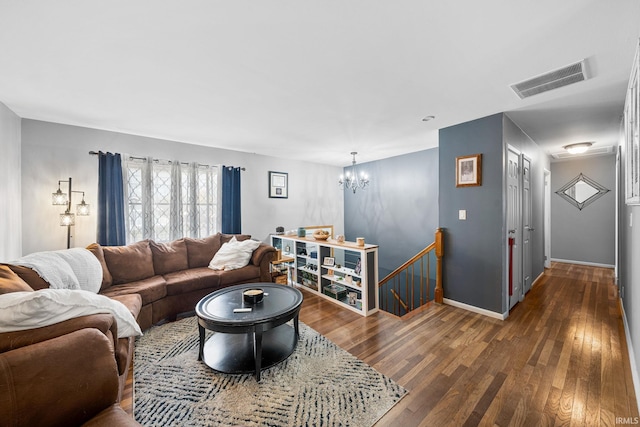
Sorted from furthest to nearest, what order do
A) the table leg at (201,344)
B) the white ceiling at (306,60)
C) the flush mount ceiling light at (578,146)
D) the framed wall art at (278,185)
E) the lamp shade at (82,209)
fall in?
the framed wall art at (278,185) → the flush mount ceiling light at (578,146) → the lamp shade at (82,209) → the table leg at (201,344) → the white ceiling at (306,60)

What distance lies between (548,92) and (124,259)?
5022 millimetres

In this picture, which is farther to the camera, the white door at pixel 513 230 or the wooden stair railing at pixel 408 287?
the wooden stair railing at pixel 408 287

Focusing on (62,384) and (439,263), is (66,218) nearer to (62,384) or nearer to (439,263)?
(62,384)

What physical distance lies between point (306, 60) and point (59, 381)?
227 centimetres

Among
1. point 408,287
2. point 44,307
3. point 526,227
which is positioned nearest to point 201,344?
point 44,307

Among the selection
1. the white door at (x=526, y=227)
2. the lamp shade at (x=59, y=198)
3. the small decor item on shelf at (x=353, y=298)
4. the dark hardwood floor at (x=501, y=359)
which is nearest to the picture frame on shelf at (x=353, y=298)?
the small decor item on shelf at (x=353, y=298)

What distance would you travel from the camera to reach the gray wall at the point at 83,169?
3.02 m

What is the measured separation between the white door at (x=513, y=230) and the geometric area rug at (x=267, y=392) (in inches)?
93.3

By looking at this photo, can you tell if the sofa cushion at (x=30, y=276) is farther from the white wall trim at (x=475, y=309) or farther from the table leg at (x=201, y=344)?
the white wall trim at (x=475, y=309)

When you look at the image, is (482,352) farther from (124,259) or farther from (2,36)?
(2,36)

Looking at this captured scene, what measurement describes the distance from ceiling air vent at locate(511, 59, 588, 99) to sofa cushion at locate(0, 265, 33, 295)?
4070 mm

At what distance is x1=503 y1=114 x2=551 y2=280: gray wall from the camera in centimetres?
355

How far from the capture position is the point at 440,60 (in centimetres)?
188

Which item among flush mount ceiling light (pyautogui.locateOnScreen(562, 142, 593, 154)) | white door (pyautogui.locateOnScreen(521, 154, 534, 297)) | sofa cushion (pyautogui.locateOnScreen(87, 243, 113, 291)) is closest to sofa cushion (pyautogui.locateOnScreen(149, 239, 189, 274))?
sofa cushion (pyautogui.locateOnScreen(87, 243, 113, 291))
